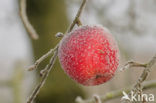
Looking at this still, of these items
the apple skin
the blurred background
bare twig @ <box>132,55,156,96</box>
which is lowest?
bare twig @ <box>132,55,156,96</box>

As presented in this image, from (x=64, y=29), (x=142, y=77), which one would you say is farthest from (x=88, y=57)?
(x=64, y=29)

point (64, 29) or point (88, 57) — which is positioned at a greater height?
point (64, 29)

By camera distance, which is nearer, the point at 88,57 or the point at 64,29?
the point at 88,57

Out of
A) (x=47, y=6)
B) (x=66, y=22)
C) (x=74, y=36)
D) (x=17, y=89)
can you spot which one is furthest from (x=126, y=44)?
(x=74, y=36)

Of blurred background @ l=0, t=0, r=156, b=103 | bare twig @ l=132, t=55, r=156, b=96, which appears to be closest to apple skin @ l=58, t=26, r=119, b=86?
bare twig @ l=132, t=55, r=156, b=96

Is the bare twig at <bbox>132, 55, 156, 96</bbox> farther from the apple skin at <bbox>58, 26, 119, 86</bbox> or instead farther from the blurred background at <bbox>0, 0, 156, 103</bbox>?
the blurred background at <bbox>0, 0, 156, 103</bbox>

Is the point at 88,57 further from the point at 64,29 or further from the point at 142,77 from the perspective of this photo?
the point at 64,29

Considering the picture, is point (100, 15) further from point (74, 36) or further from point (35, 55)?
point (74, 36)

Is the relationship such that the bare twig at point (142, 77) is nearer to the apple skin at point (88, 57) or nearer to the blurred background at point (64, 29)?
the apple skin at point (88, 57)
